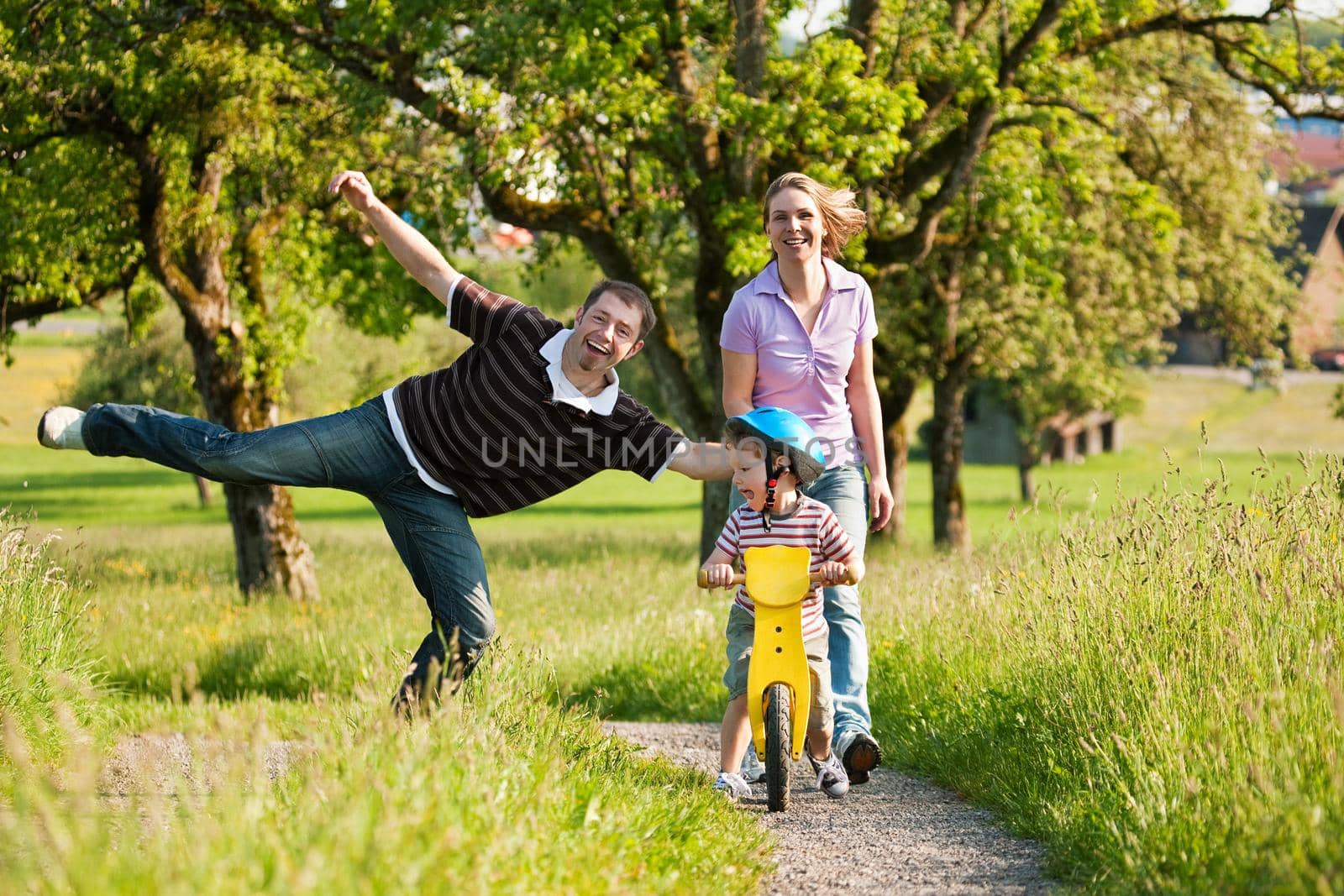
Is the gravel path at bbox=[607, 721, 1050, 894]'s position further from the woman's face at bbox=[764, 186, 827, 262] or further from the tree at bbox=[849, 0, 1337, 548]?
the tree at bbox=[849, 0, 1337, 548]

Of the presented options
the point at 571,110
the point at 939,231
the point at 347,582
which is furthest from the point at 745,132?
the point at 347,582

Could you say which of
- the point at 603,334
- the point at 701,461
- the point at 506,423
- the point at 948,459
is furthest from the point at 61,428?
the point at 948,459

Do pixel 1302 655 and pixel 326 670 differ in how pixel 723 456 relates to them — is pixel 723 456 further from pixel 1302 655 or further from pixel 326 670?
pixel 326 670

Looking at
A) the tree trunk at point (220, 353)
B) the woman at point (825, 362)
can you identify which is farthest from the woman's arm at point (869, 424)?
the tree trunk at point (220, 353)

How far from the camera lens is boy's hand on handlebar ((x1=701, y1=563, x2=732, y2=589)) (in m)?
4.67

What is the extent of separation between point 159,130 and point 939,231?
800 cm

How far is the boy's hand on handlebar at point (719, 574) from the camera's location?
4672 millimetres

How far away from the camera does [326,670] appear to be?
348 inches

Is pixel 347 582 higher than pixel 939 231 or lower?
lower

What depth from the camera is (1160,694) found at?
4.30 meters

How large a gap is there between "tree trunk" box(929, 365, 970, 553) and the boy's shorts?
40.5 feet

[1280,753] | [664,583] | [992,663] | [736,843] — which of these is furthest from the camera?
[664,583]

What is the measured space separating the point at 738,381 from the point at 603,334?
727 millimetres

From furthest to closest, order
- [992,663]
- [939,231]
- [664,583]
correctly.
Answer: [939,231] < [664,583] < [992,663]
